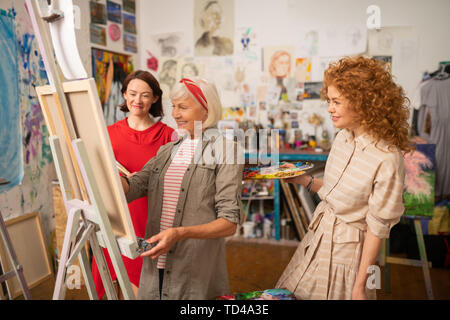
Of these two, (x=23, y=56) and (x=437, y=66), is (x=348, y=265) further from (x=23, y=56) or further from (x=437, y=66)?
(x=437, y=66)

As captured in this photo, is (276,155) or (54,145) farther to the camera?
(276,155)

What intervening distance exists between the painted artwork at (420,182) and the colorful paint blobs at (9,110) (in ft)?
8.67

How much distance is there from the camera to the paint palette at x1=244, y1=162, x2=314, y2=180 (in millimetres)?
1258

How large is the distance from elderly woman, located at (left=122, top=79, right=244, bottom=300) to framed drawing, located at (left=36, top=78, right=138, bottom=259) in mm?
135

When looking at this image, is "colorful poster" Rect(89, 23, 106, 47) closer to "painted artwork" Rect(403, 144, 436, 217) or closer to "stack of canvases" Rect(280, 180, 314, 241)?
"stack of canvases" Rect(280, 180, 314, 241)

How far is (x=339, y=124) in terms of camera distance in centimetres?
108

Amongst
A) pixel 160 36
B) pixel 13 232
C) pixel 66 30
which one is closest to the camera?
pixel 66 30

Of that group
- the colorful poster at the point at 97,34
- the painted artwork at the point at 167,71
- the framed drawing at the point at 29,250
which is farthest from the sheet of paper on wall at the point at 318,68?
the framed drawing at the point at 29,250

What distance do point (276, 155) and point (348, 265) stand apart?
2054 millimetres

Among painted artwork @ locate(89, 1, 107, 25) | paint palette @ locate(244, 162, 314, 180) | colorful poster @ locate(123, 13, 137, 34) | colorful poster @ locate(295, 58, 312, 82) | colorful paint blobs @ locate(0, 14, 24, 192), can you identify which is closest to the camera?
paint palette @ locate(244, 162, 314, 180)

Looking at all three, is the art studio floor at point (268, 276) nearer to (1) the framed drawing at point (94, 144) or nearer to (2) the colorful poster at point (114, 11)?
(1) the framed drawing at point (94, 144)

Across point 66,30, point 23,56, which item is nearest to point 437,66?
point 66,30

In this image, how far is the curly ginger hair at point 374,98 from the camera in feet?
3.35

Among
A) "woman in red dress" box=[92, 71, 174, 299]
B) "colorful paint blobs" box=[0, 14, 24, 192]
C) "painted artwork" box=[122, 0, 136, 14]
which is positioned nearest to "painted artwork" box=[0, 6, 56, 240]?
"colorful paint blobs" box=[0, 14, 24, 192]
